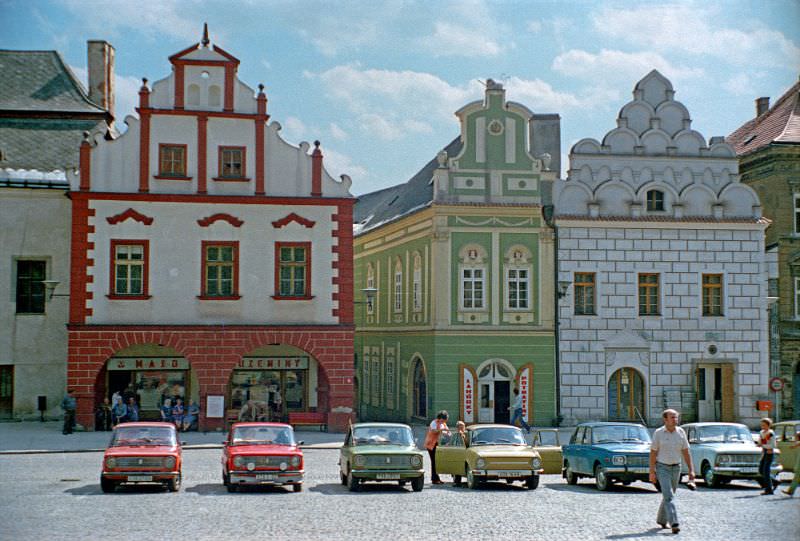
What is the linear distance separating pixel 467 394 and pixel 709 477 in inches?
729

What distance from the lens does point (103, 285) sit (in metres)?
39.8

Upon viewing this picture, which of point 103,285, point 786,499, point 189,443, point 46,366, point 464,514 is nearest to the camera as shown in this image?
point 464,514

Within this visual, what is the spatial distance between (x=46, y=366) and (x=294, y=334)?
10096 mm

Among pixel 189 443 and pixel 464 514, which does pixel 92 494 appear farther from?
pixel 189 443

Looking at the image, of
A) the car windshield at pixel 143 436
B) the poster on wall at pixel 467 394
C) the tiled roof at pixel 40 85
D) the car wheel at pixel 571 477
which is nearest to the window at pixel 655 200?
the poster on wall at pixel 467 394

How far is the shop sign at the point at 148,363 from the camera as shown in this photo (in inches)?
1594

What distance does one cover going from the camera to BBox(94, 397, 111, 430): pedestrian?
39.4 meters

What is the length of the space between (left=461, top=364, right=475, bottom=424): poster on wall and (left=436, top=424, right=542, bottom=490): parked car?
16331 millimetres

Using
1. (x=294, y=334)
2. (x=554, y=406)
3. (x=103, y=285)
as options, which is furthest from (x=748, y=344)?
(x=103, y=285)

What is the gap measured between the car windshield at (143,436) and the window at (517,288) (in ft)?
70.6

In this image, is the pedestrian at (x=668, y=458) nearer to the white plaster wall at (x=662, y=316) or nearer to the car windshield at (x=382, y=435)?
the car windshield at (x=382, y=435)

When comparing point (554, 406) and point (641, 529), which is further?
point (554, 406)

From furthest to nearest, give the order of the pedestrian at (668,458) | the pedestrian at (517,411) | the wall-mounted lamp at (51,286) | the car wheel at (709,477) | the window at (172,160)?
the pedestrian at (517,411) < the window at (172,160) < the wall-mounted lamp at (51,286) < the car wheel at (709,477) < the pedestrian at (668,458)

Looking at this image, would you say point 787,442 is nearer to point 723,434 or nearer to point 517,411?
point 723,434
